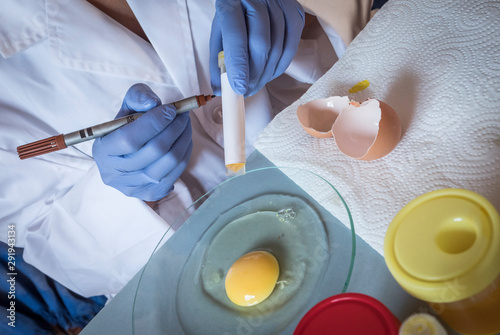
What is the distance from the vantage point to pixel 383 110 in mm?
524

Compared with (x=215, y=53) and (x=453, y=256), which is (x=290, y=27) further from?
(x=453, y=256)

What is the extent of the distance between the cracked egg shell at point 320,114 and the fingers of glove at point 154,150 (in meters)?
0.22

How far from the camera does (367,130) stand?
0.55 metres

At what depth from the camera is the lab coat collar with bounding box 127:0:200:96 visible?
2.55ft

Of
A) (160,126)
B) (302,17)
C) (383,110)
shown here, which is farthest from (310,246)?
(302,17)

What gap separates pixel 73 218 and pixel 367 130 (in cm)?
60

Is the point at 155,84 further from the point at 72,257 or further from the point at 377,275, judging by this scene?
the point at 377,275

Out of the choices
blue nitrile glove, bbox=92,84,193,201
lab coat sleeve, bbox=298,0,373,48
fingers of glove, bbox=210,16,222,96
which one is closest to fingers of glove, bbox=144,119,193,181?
blue nitrile glove, bbox=92,84,193,201

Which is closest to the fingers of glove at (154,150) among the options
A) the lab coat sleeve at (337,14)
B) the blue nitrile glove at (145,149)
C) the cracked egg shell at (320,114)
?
the blue nitrile glove at (145,149)

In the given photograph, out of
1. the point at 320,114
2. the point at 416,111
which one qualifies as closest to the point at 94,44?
the point at 320,114

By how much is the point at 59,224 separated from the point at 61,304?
0.84 feet

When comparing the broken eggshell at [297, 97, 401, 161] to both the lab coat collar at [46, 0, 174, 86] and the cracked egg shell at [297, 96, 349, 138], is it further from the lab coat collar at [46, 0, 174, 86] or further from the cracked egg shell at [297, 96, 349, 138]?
the lab coat collar at [46, 0, 174, 86]

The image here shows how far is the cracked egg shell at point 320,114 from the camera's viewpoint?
0.59 m

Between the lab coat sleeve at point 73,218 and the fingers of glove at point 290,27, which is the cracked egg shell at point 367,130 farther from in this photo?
the lab coat sleeve at point 73,218
